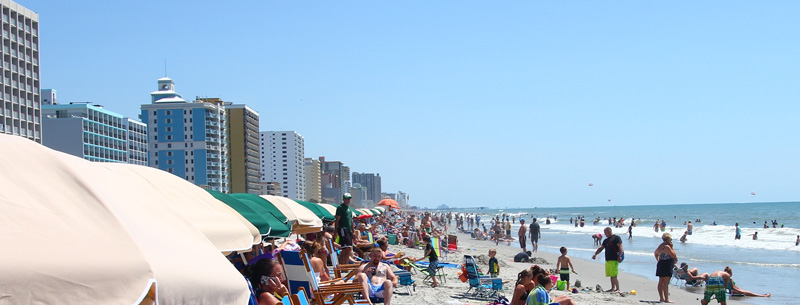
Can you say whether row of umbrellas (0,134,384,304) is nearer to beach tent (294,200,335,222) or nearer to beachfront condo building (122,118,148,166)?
beach tent (294,200,335,222)

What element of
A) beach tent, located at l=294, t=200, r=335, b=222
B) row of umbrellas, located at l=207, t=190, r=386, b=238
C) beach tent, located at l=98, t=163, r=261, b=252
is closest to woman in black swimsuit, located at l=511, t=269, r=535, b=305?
row of umbrellas, located at l=207, t=190, r=386, b=238

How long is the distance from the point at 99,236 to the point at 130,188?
4.27ft

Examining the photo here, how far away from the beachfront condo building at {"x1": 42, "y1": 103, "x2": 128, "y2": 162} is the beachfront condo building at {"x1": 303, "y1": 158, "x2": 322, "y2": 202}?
7562 cm

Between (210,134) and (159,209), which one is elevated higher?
(210,134)

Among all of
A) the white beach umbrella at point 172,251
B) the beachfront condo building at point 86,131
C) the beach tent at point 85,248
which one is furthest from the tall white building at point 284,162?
the beach tent at point 85,248

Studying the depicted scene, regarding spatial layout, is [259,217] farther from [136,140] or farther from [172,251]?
[136,140]

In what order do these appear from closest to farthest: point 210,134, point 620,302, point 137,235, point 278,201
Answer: point 137,235 < point 278,201 < point 620,302 < point 210,134

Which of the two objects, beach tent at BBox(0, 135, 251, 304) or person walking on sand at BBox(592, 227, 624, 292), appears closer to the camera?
beach tent at BBox(0, 135, 251, 304)

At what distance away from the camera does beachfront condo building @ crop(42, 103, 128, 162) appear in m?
87.0

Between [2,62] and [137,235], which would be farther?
[2,62]

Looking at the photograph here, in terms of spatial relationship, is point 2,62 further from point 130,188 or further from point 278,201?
point 130,188

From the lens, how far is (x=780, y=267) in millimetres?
22172

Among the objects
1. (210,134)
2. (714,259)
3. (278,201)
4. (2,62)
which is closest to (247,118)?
(210,134)

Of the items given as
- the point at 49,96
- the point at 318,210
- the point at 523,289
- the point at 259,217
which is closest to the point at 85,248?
the point at 259,217
